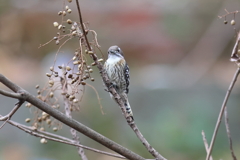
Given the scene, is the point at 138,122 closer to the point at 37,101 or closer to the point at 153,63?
the point at 153,63

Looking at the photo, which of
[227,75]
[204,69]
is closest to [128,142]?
[204,69]

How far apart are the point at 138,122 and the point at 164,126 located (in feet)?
1.45

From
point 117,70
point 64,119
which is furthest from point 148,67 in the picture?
point 64,119

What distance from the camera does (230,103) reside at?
18.6 ft

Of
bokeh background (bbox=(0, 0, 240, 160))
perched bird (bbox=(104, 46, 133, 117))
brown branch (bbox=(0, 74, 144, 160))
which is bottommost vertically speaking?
bokeh background (bbox=(0, 0, 240, 160))

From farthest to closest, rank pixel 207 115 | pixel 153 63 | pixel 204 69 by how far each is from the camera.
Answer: pixel 153 63 → pixel 204 69 → pixel 207 115

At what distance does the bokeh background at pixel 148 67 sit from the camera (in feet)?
16.9

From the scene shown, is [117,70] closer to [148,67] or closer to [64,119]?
[64,119]

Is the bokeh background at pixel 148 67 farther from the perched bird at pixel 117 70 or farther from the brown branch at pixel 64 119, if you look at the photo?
the brown branch at pixel 64 119

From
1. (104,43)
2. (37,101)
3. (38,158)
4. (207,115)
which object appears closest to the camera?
(37,101)

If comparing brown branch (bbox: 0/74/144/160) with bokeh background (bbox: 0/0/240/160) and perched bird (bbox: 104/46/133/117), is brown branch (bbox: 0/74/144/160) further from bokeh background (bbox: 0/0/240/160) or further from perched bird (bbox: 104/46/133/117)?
bokeh background (bbox: 0/0/240/160)

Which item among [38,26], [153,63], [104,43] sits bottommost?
[153,63]

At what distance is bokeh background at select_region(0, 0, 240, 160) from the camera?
515 centimetres

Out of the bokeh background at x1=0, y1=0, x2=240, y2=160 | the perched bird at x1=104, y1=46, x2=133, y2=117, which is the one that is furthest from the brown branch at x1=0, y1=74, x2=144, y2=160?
the bokeh background at x1=0, y1=0, x2=240, y2=160
